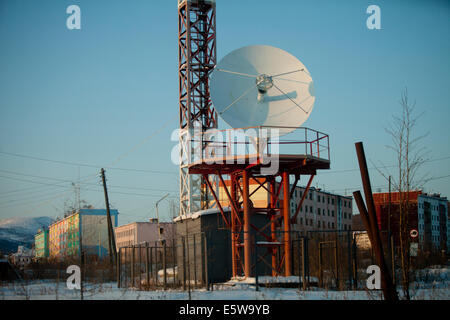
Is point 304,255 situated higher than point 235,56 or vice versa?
point 235,56

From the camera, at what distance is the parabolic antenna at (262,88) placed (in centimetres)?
2872

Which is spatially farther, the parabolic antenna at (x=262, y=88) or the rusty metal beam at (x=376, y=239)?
the parabolic antenna at (x=262, y=88)

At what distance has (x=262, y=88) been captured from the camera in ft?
95.2

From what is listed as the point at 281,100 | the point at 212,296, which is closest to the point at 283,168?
the point at 281,100

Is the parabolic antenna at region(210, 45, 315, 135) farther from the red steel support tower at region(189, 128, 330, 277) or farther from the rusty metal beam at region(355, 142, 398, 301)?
the rusty metal beam at region(355, 142, 398, 301)

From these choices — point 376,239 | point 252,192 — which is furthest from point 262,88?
point 376,239

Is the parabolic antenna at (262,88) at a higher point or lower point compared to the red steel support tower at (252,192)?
higher

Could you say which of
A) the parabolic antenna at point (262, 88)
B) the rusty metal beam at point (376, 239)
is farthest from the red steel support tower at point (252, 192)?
the rusty metal beam at point (376, 239)

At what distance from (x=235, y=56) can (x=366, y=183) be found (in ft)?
50.9

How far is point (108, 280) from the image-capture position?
42250mm

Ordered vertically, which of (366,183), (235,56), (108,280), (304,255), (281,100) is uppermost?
(235,56)

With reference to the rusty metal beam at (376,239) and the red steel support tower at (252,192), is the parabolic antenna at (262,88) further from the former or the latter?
the rusty metal beam at (376,239)

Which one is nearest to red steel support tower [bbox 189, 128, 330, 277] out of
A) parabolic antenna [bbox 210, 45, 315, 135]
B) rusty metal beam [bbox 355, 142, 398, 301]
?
parabolic antenna [bbox 210, 45, 315, 135]
